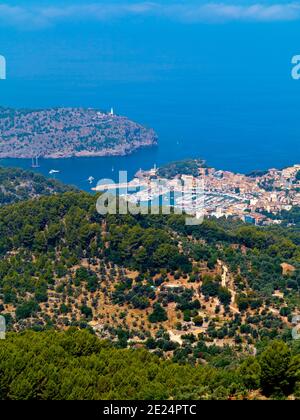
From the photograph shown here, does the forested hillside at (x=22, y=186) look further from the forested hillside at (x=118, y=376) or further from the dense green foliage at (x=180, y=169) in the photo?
the forested hillside at (x=118, y=376)

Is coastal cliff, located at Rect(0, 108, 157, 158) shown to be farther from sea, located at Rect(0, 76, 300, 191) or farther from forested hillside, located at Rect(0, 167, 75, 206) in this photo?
forested hillside, located at Rect(0, 167, 75, 206)

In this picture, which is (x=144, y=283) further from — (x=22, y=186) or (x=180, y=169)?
(x=180, y=169)

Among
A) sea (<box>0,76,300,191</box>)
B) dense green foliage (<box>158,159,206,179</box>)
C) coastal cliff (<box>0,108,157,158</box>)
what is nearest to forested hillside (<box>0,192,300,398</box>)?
dense green foliage (<box>158,159,206,179</box>)

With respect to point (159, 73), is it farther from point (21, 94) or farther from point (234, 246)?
point (234, 246)

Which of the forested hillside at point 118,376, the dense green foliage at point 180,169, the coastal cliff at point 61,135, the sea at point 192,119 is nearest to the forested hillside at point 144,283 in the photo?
the forested hillside at point 118,376
